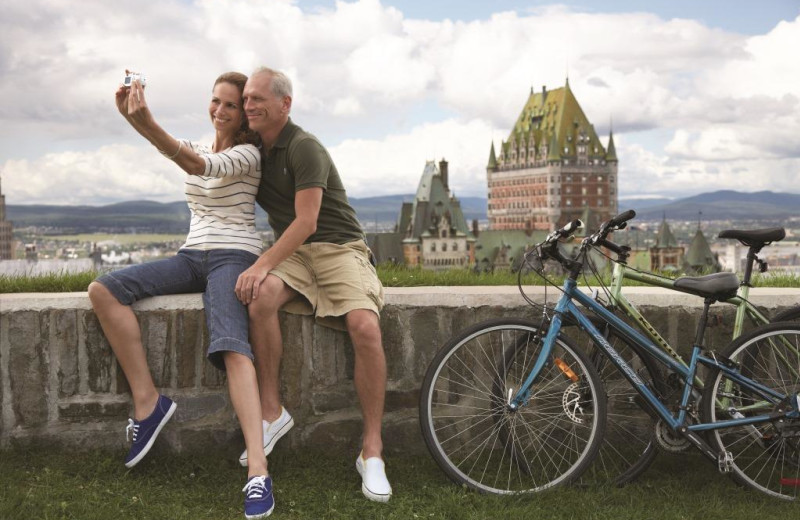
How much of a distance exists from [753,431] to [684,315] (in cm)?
74

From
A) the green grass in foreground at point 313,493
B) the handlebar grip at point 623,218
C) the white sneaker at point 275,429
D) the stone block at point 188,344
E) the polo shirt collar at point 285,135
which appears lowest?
the green grass in foreground at point 313,493

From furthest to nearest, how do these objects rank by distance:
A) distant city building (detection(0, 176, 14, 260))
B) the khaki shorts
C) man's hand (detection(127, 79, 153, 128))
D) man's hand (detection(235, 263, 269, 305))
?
distant city building (detection(0, 176, 14, 260)) → the khaki shorts → man's hand (detection(235, 263, 269, 305)) → man's hand (detection(127, 79, 153, 128))

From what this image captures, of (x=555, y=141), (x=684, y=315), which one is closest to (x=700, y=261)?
(x=555, y=141)

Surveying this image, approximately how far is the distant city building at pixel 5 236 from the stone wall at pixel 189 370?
154420 millimetres

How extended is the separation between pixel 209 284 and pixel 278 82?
1.05 m

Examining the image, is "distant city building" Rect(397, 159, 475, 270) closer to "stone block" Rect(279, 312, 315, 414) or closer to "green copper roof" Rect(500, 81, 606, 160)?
"green copper roof" Rect(500, 81, 606, 160)

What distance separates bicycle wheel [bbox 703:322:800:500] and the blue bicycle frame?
0.13 feet

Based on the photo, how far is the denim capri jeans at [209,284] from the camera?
3943 millimetres

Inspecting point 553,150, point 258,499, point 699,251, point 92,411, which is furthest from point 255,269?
point 553,150

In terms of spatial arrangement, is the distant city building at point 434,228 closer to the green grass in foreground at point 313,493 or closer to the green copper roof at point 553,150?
the green copper roof at point 553,150

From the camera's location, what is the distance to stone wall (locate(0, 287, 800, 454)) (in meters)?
4.28

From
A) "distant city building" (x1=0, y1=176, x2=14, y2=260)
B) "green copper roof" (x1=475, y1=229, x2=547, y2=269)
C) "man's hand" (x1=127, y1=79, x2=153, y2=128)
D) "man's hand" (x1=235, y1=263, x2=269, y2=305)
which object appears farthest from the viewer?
"distant city building" (x1=0, y1=176, x2=14, y2=260)

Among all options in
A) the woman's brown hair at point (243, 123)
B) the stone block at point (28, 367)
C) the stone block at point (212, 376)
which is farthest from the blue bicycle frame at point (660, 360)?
the stone block at point (28, 367)

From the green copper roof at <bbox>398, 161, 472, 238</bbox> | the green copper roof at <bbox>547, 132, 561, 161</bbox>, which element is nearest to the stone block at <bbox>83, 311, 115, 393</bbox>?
the green copper roof at <bbox>398, 161, 472, 238</bbox>
